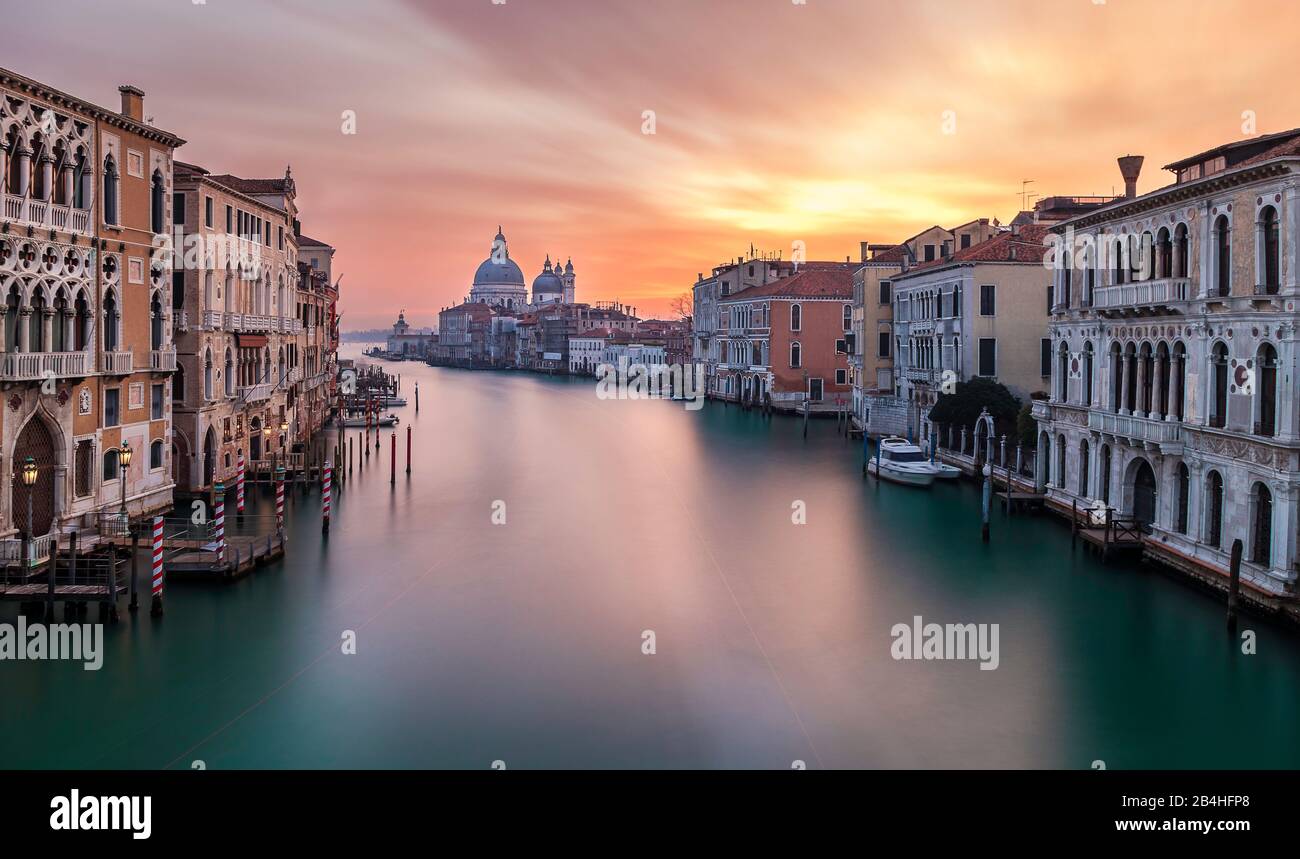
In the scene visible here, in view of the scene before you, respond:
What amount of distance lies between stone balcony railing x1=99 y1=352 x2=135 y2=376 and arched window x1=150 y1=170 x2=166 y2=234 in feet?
8.79

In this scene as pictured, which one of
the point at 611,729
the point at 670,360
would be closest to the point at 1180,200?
the point at 611,729

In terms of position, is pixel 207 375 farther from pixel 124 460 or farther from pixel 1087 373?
pixel 1087 373

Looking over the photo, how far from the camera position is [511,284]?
156875 millimetres

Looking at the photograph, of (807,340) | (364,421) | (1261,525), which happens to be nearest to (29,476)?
(1261,525)

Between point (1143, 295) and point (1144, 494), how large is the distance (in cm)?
338

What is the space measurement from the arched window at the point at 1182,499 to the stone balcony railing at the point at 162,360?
17195mm

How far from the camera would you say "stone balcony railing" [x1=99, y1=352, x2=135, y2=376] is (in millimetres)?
15867

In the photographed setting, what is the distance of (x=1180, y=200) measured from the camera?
15.1 meters

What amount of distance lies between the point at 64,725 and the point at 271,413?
17111 millimetres

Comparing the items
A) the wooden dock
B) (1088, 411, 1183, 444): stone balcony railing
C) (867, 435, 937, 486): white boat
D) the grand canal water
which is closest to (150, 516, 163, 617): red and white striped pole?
the grand canal water

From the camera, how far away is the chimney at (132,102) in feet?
56.5

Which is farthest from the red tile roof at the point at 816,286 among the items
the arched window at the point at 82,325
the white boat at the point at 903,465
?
the arched window at the point at 82,325

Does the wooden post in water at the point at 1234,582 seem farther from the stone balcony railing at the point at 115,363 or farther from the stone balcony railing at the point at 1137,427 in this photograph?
the stone balcony railing at the point at 115,363

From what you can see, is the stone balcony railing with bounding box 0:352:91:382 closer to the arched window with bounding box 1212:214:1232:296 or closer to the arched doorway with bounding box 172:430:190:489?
the arched doorway with bounding box 172:430:190:489
